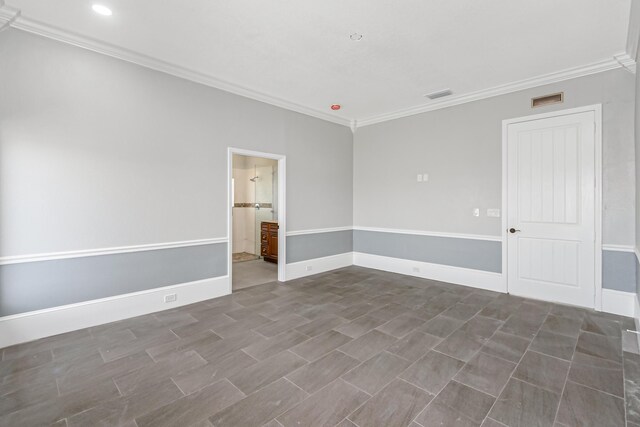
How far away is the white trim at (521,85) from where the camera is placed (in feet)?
11.8

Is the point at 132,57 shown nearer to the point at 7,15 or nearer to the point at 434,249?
the point at 7,15

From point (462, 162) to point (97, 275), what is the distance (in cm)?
522

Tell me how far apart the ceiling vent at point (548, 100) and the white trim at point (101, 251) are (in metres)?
4.78

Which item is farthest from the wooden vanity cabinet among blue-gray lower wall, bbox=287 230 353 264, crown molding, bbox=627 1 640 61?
crown molding, bbox=627 1 640 61

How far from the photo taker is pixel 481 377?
7.79ft

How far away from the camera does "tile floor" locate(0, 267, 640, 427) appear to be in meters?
1.96

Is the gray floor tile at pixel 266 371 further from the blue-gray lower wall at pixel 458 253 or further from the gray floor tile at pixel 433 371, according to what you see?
the blue-gray lower wall at pixel 458 253

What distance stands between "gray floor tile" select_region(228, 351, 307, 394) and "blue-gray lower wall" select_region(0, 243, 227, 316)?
1940mm

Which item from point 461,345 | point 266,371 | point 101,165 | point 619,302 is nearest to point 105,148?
point 101,165

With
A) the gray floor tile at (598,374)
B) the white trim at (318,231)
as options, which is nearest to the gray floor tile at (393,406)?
the gray floor tile at (598,374)

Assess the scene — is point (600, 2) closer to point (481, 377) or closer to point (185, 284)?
point (481, 377)

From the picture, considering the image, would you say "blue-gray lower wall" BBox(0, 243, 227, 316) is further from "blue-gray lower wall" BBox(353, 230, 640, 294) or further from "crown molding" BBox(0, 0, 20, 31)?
"blue-gray lower wall" BBox(353, 230, 640, 294)

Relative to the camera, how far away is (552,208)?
13.4ft

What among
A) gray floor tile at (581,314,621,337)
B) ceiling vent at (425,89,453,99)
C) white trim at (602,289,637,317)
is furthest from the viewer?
ceiling vent at (425,89,453,99)
